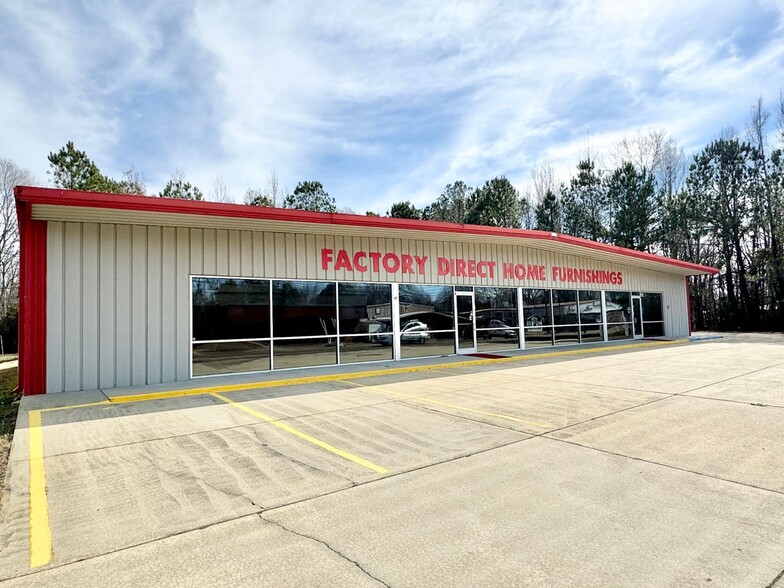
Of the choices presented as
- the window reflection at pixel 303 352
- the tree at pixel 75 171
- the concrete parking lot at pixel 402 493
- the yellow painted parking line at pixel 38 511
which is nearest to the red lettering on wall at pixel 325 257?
the window reflection at pixel 303 352

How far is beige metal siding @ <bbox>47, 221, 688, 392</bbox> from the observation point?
9492 mm

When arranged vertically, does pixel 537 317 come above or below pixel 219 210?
below

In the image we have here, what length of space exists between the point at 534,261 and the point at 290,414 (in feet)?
45.4

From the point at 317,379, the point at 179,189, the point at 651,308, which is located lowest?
the point at 317,379

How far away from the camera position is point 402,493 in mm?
3951

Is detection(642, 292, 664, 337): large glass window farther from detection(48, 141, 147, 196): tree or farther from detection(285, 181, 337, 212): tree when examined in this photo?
detection(48, 141, 147, 196): tree

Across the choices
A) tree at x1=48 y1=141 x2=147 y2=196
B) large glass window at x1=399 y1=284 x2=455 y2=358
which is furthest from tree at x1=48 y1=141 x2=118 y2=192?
large glass window at x1=399 y1=284 x2=455 y2=358

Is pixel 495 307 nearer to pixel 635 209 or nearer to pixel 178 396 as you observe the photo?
pixel 178 396

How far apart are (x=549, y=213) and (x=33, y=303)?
36670 mm

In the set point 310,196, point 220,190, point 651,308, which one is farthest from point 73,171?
point 651,308

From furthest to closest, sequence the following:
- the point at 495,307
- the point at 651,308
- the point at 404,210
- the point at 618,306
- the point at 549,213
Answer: the point at 404,210 < the point at 549,213 < the point at 651,308 < the point at 618,306 < the point at 495,307

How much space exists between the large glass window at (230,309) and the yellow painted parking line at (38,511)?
5.20 meters

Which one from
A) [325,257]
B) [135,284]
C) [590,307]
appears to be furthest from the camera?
[590,307]

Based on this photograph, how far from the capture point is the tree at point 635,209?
35250mm
